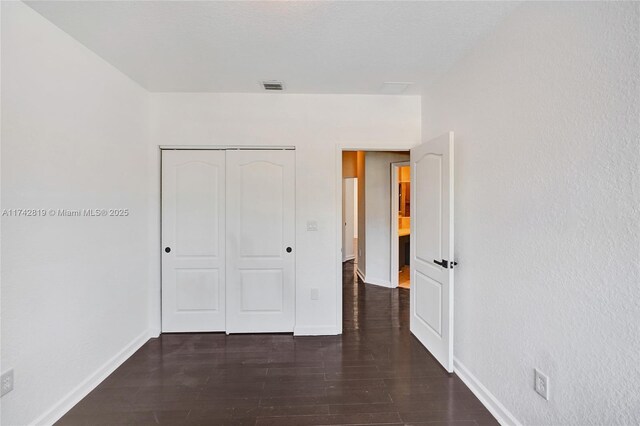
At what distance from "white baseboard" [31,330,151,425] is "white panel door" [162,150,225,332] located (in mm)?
493

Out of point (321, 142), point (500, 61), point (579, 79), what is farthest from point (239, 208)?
point (579, 79)

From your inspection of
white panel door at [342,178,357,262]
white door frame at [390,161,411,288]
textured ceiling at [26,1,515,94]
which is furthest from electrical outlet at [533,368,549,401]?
white panel door at [342,178,357,262]

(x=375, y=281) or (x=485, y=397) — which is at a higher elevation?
(x=375, y=281)

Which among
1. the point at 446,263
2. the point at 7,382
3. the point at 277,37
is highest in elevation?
the point at 277,37

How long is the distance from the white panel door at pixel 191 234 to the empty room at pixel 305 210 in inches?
0.9

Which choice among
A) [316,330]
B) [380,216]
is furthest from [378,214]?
[316,330]

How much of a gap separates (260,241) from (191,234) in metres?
0.75

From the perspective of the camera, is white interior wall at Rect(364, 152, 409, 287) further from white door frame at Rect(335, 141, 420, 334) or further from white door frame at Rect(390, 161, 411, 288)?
white door frame at Rect(335, 141, 420, 334)

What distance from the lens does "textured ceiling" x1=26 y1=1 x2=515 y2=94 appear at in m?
1.83

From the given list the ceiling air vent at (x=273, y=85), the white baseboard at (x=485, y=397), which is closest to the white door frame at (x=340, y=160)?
the ceiling air vent at (x=273, y=85)

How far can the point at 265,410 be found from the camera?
6.72ft

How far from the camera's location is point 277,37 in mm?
2131

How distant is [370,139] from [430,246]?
Result: 1313 millimetres

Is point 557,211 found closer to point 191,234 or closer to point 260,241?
point 260,241
